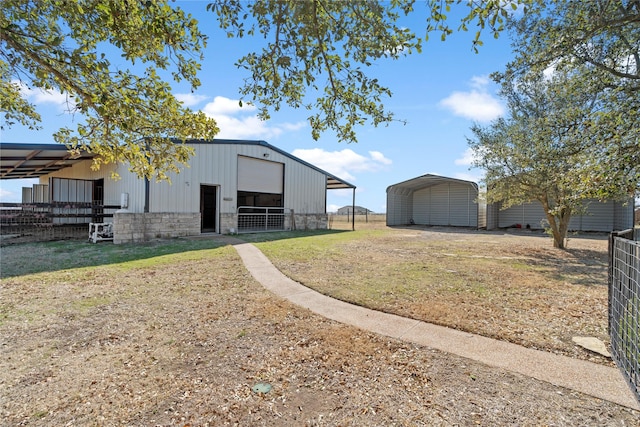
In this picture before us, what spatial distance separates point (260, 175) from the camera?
16.2m

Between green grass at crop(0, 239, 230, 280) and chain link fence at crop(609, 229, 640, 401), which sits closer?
chain link fence at crop(609, 229, 640, 401)

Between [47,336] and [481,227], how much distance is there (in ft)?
76.6

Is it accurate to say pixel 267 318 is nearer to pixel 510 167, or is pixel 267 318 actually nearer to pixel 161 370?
pixel 161 370

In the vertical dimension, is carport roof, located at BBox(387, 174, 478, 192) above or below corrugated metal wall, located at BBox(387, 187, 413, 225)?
above

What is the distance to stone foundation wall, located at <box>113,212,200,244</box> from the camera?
37.1ft

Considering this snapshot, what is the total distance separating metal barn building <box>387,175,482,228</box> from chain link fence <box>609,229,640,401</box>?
20658mm

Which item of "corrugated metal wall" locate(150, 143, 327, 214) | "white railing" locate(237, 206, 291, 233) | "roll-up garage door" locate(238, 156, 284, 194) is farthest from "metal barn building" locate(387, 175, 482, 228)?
"roll-up garage door" locate(238, 156, 284, 194)

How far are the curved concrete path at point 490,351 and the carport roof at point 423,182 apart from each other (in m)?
20.5

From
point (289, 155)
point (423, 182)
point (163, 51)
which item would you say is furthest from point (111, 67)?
point (423, 182)

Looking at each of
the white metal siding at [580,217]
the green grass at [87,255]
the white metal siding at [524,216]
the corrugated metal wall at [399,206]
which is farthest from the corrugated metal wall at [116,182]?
the white metal siding at [524,216]

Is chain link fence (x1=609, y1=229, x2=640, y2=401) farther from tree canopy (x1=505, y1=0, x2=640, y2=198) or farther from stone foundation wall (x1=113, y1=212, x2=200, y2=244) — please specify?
stone foundation wall (x1=113, y1=212, x2=200, y2=244)

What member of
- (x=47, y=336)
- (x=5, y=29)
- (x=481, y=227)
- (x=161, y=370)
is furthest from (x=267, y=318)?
(x=481, y=227)

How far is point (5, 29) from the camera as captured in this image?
3203mm

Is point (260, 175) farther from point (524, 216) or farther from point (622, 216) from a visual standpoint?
point (622, 216)
